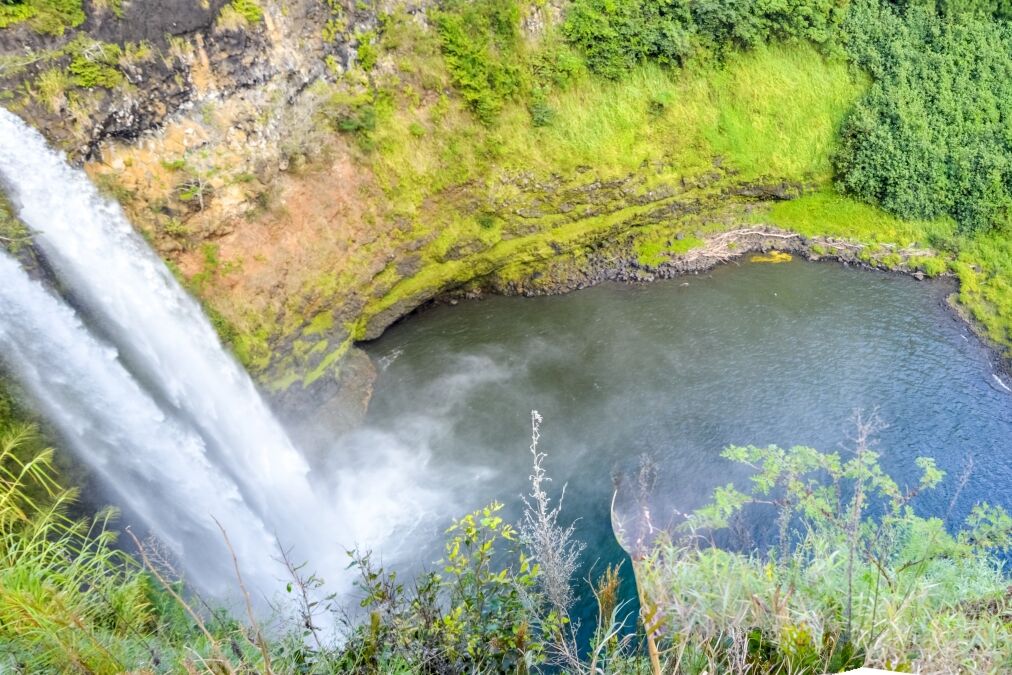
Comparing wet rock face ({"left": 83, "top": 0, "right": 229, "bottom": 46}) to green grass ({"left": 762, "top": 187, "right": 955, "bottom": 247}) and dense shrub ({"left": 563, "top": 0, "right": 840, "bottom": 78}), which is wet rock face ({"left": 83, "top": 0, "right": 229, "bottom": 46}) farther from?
green grass ({"left": 762, "top": 187, "right": 955, "bottom": 247})

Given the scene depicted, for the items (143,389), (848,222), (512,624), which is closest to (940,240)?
(848,222)

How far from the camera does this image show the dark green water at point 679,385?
13.2 m

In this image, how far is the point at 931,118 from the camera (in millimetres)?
19922

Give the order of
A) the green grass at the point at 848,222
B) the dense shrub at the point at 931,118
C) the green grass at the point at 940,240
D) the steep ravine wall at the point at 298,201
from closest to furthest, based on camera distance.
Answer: the steep ravine wall at the point at 298,201
the green grass at the point at 940,240
the dense shrub at the point at 931,118
the green grass at the point at 848,222

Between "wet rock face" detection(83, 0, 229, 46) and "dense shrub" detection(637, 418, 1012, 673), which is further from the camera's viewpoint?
"wet rock face" detection(83, 0, 229, 46)

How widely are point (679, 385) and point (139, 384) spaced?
11.6 metres

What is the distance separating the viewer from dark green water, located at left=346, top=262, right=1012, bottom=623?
43.4 ft

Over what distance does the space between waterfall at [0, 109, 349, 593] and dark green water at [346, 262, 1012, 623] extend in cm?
292

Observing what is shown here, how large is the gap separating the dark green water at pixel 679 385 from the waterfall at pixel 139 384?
2.92m

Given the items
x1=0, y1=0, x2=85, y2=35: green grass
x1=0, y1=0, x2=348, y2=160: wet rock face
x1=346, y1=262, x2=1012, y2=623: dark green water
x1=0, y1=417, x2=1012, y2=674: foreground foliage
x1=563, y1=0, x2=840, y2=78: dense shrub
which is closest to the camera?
x1=0, y1=417, x2=1012, y2=674: foreground foliage

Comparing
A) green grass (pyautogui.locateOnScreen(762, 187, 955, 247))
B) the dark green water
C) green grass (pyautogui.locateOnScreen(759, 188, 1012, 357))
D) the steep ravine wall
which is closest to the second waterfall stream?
the steep ravine wall

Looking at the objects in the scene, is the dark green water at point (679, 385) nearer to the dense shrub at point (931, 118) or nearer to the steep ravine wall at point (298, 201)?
the steep ravine wall at point (298, 201)

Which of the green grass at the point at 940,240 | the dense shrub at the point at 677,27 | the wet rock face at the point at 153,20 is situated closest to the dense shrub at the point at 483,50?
the dense shrub at the point at 677,27

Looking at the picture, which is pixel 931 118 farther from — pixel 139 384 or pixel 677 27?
pixel 139 384
